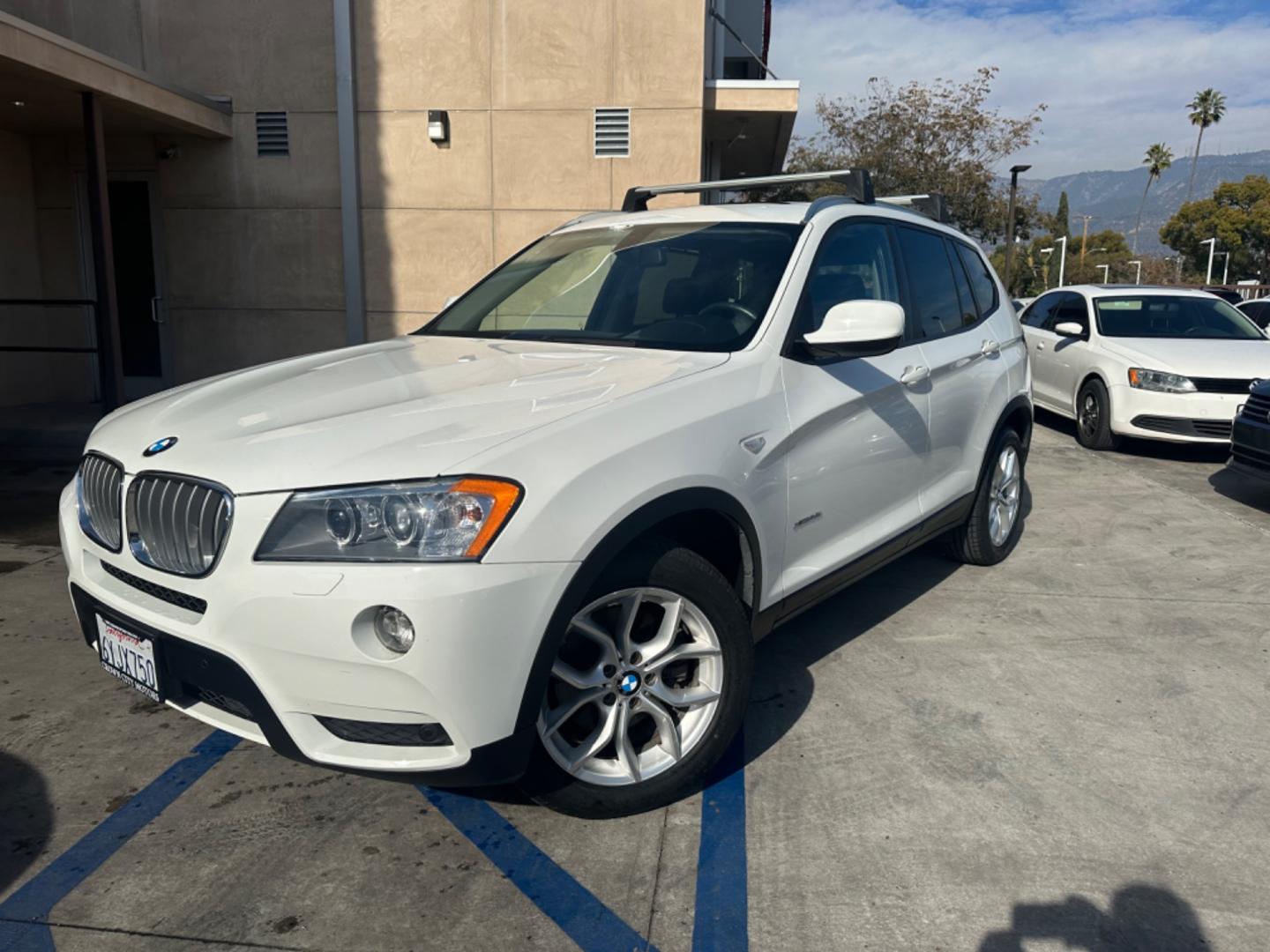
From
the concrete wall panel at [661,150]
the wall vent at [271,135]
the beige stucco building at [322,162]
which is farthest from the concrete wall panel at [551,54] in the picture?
the wall vent at [271,135]

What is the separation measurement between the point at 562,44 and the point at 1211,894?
33.2 feet

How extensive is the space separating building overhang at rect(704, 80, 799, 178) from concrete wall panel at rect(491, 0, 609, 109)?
1.23 m

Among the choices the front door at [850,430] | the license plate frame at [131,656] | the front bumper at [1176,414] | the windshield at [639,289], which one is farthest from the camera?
the front bumper at [1176,414]

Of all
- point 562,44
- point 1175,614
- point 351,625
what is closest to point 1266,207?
point 562,44

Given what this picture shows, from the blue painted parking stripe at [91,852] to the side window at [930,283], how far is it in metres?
3.34

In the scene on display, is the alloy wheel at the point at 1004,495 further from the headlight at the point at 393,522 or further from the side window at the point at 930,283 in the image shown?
the headlight at the point at 393,522

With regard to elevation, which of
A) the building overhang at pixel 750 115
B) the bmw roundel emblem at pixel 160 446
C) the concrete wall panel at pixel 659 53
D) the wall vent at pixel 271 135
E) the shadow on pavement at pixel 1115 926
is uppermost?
the concrete wall panel at pixel 659 53

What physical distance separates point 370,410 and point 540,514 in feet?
2.25

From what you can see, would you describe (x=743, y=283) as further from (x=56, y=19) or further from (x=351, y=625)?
(x=56, y=19)

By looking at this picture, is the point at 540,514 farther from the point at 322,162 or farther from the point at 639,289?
the point at 322,162

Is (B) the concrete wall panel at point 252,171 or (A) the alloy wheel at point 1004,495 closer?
(A) the alloy wheel at point 1004,495

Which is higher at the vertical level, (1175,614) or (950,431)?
(950,431)

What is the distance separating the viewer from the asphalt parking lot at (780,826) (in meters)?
2.49

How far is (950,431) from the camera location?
4.52m
